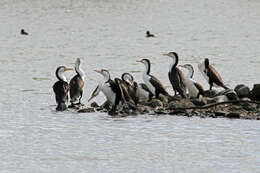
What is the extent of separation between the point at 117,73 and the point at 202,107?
11.5 metres

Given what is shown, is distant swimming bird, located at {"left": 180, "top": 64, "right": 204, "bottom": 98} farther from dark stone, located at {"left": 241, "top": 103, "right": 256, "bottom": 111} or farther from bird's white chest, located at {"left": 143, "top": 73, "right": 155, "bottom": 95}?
dark stone, located at {"left": 241, "top": 103, "right": 256, "bottom": 111}

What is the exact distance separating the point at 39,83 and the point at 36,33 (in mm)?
26232

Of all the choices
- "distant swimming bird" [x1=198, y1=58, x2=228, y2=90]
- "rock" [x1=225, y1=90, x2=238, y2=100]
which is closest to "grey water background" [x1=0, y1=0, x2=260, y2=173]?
"rock" [x1=225, y1=90, x2=238, y2=100]

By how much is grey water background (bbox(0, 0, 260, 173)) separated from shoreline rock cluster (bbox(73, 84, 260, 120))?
1.74 feet

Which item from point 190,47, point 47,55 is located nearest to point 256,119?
point 47,55

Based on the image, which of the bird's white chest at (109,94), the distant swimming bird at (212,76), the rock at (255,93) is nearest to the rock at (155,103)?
the bird's white chest at (109,94)

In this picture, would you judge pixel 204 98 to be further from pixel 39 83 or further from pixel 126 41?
pixel 126 41

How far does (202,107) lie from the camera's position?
1803 centimetres

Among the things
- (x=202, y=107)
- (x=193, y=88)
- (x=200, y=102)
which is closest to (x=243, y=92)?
(x=193, y=88)

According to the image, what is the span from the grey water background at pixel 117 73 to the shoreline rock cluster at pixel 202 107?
529mm

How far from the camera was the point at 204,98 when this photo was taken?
19516 mm

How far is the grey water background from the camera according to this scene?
1361 cm

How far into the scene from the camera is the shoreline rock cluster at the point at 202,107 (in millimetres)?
18219

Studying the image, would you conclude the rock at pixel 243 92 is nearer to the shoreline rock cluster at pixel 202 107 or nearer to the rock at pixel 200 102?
the shoreline rock cluster at pixel 202 107
